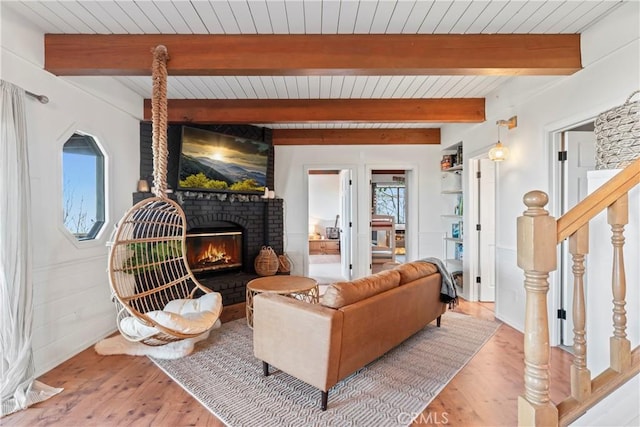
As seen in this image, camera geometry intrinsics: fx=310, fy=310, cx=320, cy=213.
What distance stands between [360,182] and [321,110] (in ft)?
5.94

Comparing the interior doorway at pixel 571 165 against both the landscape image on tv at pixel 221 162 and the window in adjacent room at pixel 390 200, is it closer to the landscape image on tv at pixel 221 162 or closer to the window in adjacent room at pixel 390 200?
the landscape image on tv at pixel 221 162

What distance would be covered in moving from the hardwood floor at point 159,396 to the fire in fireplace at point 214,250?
1729mm

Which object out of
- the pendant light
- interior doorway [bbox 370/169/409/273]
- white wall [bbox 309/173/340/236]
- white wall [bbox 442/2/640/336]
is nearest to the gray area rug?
white wall [bbox 442/2/640/336]

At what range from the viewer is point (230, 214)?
4543mm

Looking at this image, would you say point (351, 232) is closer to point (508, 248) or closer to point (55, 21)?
point (508, 248)

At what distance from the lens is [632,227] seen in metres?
1.43

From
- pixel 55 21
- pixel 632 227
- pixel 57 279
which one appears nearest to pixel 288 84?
pixel 55 21

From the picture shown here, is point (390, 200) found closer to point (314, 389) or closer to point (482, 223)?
point (482, 223)

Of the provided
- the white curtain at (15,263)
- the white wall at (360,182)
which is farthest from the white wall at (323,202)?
the white curtain at (15,263)

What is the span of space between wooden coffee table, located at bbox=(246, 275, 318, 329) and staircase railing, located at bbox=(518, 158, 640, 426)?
2.08 m

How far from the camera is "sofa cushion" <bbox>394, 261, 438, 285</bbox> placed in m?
2.62

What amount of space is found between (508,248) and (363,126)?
109 inches

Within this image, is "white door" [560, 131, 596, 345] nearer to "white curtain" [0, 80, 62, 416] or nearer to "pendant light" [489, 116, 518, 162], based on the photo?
"pendant light" [489, 116, 518, 162]

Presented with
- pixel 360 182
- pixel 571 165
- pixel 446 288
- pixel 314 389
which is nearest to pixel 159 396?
pixel 314 389
